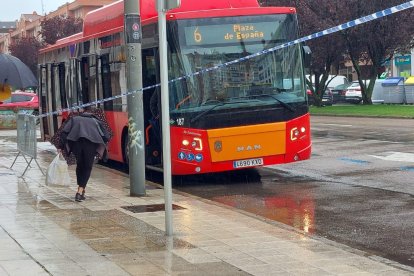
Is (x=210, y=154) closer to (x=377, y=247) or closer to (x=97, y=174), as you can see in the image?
(x=97, y=174)

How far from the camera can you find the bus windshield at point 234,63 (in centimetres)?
1371

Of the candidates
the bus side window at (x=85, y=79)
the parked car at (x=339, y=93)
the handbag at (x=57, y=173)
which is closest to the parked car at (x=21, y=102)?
the bus side window at (x=85, y=79)

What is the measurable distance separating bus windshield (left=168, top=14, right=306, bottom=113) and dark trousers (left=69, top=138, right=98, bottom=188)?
7.66ft

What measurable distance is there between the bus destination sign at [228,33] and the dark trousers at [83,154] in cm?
297

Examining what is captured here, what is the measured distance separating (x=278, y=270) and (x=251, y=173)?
29.2 ft

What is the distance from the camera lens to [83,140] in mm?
11719

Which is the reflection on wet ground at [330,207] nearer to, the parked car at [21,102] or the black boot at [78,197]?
the black boot at [78,197]

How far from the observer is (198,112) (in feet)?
44.8

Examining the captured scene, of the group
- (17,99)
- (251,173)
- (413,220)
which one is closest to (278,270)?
(413,220)

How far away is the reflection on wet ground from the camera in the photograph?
360 inches

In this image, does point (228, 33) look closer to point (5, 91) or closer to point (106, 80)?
point (106, 80)

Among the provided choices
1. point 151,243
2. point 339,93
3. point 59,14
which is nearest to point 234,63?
point 151,243

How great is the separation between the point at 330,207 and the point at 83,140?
369 centimetres

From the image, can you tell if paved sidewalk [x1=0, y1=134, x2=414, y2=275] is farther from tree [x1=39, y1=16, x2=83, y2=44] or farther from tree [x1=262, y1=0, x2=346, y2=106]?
tree [x1=39, y1=16, x2=83, y2=44]
